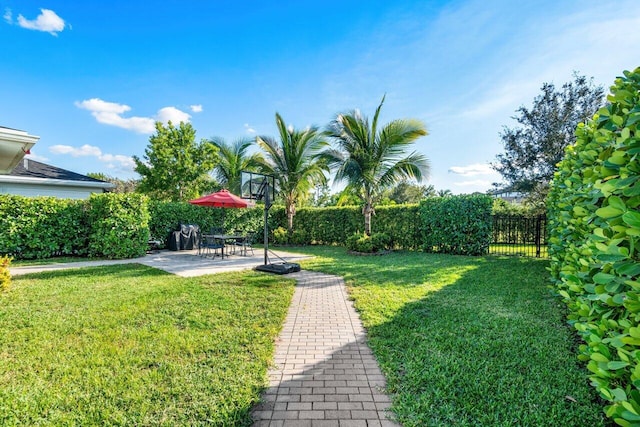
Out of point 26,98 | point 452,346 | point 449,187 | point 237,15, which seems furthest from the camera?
point 449,187

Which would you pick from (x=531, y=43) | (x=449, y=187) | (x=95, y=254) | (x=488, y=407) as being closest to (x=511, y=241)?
(x=531, y=43)

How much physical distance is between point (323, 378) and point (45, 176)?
58.3ft

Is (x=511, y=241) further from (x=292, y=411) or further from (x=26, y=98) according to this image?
(x=26, y=98)

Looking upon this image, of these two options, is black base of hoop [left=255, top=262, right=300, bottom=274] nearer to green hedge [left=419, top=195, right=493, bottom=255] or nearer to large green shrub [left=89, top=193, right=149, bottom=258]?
large green shrub [left=89, top=193, right=149, bottom=258]

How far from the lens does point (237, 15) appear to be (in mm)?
8742

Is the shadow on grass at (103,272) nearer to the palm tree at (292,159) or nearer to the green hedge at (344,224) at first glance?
the green hedge at (344,224)

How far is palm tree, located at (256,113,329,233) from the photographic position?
14016 mm

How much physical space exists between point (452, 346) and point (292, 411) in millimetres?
1957

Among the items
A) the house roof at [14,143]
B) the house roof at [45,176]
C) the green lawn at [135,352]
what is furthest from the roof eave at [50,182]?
the house roof at [14,143]

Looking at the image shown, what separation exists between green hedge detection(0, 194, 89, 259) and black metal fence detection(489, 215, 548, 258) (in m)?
14.6

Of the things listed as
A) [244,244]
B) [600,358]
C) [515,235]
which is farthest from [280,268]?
[515,235]

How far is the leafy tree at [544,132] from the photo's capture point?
39.7ft

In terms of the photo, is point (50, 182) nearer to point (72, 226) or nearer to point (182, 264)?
point (72, 226)

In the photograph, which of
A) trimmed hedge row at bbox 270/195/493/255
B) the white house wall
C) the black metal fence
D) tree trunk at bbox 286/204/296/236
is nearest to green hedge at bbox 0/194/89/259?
the white house wall
